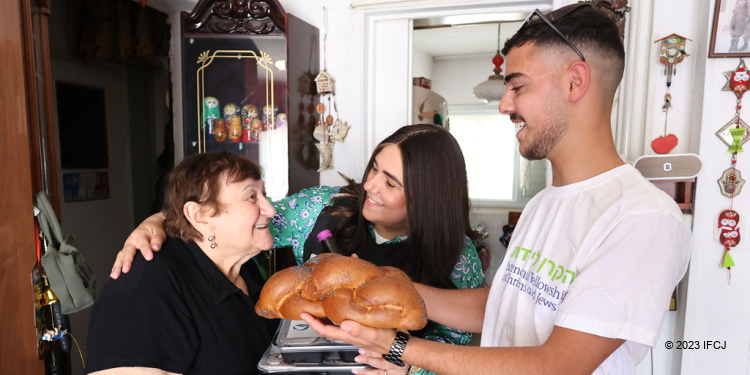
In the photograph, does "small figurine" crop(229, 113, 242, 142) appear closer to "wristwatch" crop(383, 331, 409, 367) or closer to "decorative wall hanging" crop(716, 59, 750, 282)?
"wristwatch" crop(383, 331, 409, 367)

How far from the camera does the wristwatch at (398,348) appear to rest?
94 centimetres

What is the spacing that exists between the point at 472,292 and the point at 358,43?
71.8 inches

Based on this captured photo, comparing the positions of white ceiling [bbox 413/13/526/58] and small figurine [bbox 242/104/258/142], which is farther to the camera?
white ceiling [bbox 413/13/526/58]

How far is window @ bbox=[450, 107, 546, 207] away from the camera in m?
5.52

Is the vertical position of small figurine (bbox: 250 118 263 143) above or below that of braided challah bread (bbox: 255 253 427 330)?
above

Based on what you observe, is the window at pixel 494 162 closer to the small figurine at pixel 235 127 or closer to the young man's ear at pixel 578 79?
the small figurine at pixel 235 127

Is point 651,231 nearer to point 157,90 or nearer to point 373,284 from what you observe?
point 373,284

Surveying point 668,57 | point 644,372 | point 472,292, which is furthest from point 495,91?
point 472,292

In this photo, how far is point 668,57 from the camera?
1877 millimetres

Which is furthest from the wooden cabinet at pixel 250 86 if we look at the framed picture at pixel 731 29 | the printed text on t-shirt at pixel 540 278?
the framed picture at pixel 731 29

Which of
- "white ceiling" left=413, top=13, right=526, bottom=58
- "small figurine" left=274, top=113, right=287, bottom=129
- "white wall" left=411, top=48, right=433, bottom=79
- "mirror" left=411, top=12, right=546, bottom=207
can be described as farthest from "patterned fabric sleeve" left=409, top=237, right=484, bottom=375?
"mirror" left=411, top=12, right=546, bottom=207

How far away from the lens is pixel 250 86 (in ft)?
8.54

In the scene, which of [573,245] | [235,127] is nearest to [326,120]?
[235,127]

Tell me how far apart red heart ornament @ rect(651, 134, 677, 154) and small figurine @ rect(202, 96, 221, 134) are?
221 centimetres
